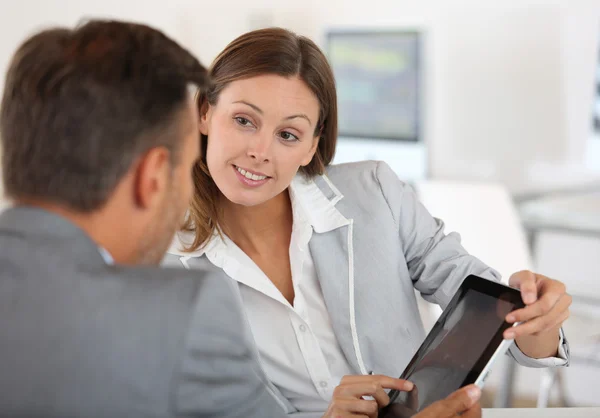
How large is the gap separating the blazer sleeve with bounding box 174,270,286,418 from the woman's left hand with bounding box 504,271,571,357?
41cm

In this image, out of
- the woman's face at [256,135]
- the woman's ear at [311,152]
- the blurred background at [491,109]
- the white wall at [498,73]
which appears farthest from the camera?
the white wall at [498,73]

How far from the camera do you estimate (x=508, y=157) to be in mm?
2982

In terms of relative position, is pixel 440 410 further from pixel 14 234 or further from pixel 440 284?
pixel 14 234

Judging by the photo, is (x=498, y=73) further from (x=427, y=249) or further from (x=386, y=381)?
(x=386, y=381)

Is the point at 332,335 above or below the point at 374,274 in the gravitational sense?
below

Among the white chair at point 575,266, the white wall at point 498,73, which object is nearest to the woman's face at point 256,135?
the white chair at point 575,266

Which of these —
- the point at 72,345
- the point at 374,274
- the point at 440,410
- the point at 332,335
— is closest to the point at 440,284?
the point at 374,274

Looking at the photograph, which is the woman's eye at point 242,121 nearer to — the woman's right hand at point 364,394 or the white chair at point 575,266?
the woman's right hand at point 364,394

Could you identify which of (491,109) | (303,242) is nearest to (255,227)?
(303,242)

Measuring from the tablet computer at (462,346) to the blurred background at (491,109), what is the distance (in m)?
1.51

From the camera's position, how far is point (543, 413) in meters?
1.06

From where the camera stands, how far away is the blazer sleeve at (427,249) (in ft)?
4.20

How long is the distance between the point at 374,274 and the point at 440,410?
435 millimetres

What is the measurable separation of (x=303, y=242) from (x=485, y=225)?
1.11m
